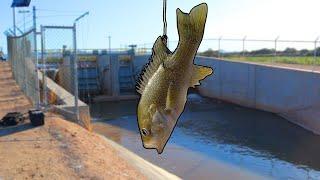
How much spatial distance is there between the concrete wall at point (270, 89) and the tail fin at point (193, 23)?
928 inches

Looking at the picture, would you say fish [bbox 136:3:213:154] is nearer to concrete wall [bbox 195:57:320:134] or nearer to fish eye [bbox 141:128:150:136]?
fish eye [bbox 141:128:150:136]

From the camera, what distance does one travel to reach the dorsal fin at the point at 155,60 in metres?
1.38

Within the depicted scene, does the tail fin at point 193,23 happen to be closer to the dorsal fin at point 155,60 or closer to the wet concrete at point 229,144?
the dorsal fin at point 155,60

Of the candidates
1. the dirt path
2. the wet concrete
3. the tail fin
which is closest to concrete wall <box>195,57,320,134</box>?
the wet concrete

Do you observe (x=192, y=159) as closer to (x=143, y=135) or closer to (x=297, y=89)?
(x=297, y=89)

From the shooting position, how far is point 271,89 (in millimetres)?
29359

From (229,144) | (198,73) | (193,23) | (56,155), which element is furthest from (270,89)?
(193,23)

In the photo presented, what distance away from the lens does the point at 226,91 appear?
115 ft

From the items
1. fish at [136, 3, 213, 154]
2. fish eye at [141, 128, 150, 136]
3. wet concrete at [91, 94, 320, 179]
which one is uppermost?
fish at [136, 3, 213, 154]

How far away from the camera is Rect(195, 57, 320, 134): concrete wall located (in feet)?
Answer: 82.4

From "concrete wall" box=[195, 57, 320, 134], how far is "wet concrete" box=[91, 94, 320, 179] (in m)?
0.67

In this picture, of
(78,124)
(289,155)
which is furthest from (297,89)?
(78,124)

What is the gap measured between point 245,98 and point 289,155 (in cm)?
1345

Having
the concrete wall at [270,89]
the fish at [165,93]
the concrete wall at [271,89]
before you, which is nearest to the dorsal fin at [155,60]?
the fish at [165,93]
